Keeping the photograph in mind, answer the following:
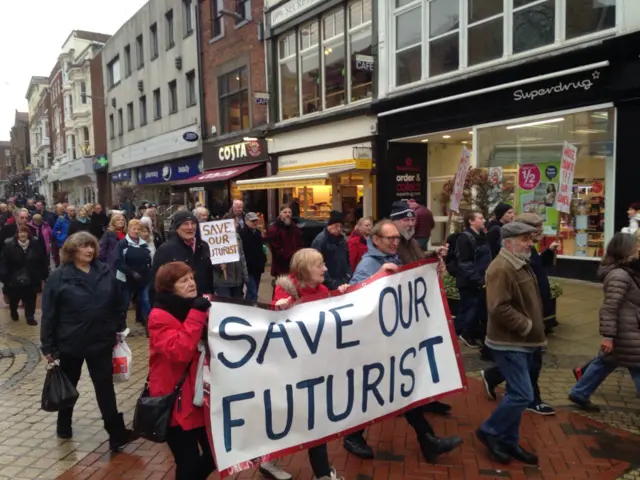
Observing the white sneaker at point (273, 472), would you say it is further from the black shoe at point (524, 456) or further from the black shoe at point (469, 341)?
the black shoe at point (469, 341)

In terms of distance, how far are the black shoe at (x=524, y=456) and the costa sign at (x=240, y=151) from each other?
1642 cm

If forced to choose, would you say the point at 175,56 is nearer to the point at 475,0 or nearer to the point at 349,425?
the point at 475,0

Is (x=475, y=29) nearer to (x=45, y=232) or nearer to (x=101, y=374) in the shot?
(x=45, y=232)

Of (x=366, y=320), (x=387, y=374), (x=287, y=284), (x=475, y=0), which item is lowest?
(x=387, y=374)

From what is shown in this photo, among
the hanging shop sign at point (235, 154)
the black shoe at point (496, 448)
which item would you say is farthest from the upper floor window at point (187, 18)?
the black shoe at point (496, 448)

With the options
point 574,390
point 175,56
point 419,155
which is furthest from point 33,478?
point 175,56

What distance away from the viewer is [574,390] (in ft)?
15.5

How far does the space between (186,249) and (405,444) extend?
306cm

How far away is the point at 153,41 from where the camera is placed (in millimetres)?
27609

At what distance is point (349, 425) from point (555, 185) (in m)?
8.98

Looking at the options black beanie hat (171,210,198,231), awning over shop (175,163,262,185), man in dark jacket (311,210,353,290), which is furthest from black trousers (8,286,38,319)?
awning over shop (175,163,262,185)

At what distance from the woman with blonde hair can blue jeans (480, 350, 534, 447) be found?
5587mm

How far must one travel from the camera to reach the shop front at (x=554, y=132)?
9.19 meters

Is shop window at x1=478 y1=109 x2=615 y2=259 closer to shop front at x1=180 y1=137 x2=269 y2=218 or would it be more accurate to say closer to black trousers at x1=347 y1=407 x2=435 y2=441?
black trousers at x1=347 y1=407 x2=435 y2=441
